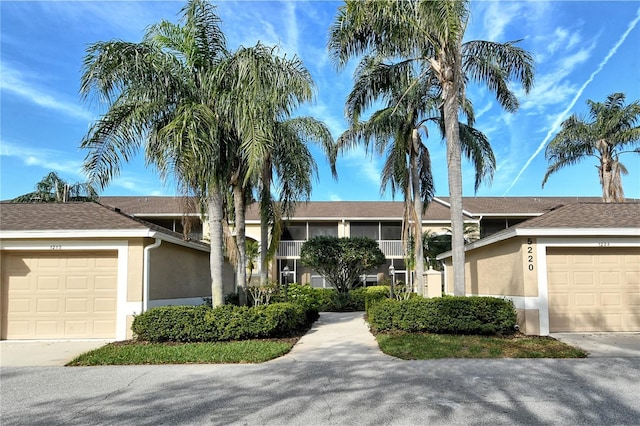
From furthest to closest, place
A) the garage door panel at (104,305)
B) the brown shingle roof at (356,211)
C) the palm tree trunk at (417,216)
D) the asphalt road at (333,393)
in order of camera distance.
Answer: the brown shingle roof at (356,211), the palm tree trunk at (417,216), the garage door panel at (104,305), the asphalt road at (333,393)

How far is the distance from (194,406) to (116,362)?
3.39m

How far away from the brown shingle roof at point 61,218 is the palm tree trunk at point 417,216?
787 cm

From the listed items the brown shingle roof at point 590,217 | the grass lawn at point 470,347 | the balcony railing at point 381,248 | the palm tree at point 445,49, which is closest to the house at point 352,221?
the balcony railing at point 381,248

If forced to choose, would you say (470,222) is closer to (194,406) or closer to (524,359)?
(524,359)

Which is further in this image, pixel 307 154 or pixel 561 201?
pixel 561 201

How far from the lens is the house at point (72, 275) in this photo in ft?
36.5

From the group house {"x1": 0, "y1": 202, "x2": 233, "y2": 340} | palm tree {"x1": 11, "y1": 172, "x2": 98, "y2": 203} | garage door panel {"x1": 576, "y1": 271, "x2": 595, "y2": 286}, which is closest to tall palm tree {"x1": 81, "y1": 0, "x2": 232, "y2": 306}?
house {"x1": 0, "y1": 202, "x2": 233, "y2": 340}

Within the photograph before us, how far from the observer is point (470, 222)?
26281mm

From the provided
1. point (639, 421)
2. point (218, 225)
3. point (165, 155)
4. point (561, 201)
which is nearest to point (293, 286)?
point (218, 225)

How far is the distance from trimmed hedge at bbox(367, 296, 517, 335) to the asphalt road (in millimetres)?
2337

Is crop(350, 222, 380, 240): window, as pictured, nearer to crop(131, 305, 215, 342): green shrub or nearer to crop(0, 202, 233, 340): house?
crop(0, 202, 233, 340): house

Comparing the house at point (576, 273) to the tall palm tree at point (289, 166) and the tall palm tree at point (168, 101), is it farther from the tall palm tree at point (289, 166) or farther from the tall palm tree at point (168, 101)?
the tall palm tree at point (168, 101)

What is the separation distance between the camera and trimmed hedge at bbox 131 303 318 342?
9.84 metres

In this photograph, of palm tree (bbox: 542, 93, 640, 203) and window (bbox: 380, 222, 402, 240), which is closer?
palm tree (bbox: 542, 93, 640, 203)
